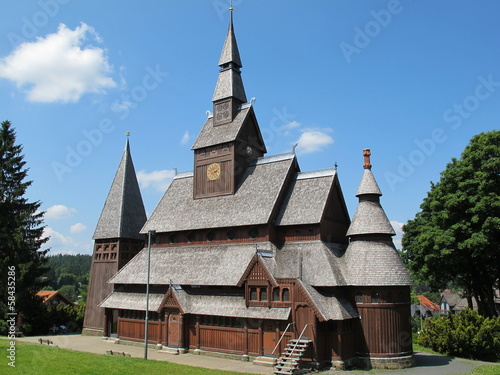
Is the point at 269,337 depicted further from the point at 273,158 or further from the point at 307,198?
the point at 273,158

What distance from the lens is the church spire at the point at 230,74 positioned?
128ft

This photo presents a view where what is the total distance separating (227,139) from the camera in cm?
3619

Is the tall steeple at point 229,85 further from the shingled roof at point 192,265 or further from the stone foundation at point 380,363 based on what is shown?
the stone foundation at point 380,363

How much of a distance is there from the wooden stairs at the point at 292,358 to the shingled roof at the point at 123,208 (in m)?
21.1

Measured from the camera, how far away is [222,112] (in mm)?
38969

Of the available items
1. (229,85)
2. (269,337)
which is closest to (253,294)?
(269,337)

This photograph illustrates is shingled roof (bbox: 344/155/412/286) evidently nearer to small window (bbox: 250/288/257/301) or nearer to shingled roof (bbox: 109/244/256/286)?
small window (bbox: 250/288/257/301)

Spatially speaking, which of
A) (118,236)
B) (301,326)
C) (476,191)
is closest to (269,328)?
(301,326)

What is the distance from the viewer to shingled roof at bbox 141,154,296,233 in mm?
32438

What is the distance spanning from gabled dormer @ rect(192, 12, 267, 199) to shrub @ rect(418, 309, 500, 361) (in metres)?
19.4

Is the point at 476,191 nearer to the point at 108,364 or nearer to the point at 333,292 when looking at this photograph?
the point at 333,292

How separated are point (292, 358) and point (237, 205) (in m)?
13.2

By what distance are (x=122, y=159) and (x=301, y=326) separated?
88.8ft

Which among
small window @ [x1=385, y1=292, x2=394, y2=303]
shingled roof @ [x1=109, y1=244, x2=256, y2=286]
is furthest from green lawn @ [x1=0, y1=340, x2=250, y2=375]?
small window @ [x1=385, y1=292, x2=394, y2=303]
